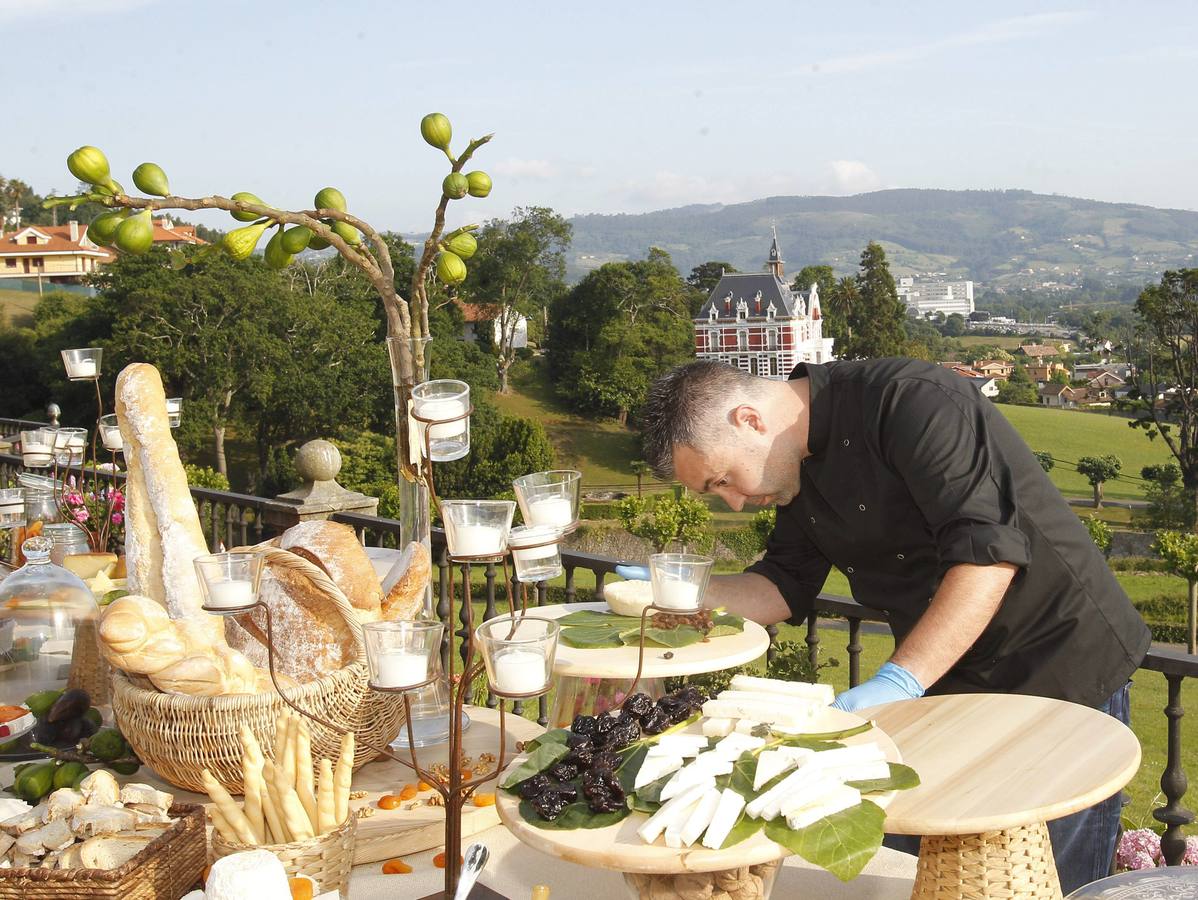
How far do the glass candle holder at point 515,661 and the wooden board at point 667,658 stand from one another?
52 cm

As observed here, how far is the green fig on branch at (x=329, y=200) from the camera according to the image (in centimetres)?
239

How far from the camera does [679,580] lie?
6.48ft

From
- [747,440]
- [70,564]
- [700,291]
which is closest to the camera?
[747,440]

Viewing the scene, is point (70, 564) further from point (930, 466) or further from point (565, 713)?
point (930, 466)

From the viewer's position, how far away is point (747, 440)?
262 centimetres

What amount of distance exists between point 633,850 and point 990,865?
25.8 inches

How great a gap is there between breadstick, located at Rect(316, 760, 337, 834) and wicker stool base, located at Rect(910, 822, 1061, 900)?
3.01 ft

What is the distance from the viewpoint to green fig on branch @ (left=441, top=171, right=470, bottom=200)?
238cm

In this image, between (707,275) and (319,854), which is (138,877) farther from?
(707,275)

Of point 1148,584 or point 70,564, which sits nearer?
point 70,564

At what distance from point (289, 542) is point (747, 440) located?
1084mm

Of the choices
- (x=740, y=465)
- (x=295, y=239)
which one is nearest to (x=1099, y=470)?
(x=740, y=465)

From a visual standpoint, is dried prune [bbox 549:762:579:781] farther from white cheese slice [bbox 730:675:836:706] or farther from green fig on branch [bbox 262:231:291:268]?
green fig on branch [bbox 262:231:291:268]

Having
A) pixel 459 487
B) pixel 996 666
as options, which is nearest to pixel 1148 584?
pixel 459 487
